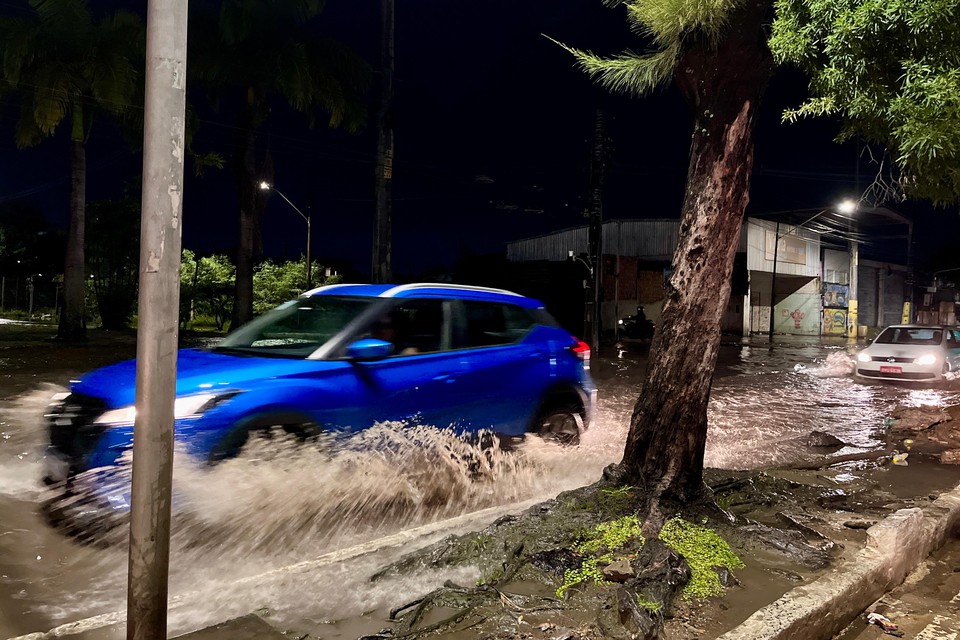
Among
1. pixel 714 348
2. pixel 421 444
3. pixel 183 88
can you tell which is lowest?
pixel 421 444

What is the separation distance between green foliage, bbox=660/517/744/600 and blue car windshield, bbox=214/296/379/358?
2.90 meters

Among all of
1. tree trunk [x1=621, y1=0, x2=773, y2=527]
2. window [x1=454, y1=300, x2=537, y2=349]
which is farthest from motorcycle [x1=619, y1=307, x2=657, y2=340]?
tree trunk [x1=621, y1=0, x2=773, y2=527]

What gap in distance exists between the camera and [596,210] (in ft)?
74.0

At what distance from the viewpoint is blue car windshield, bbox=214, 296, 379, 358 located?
5.34 meters

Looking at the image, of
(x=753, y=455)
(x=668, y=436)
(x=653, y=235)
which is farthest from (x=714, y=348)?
(x=653, y=235)

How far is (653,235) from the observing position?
43.3 metres

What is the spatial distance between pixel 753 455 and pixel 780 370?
1239cm

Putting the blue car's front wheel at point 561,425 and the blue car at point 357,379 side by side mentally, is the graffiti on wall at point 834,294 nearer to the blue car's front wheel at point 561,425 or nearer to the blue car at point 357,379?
the blue car's front wheel at point 561,425

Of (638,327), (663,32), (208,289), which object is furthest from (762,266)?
(663,32)

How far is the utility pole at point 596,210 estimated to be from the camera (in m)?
→ 21.9

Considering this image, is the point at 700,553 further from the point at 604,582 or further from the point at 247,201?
the point at 247,201

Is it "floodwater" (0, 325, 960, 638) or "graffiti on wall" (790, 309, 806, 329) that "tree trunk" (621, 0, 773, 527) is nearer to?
"floodwater" (0, 325, 960, 638)

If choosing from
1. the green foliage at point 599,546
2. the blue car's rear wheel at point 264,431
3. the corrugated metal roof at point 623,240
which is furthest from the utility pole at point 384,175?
the corrugated metal roof at point 623,240

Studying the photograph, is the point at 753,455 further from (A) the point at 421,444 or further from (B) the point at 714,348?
(A) the point at 421,444
